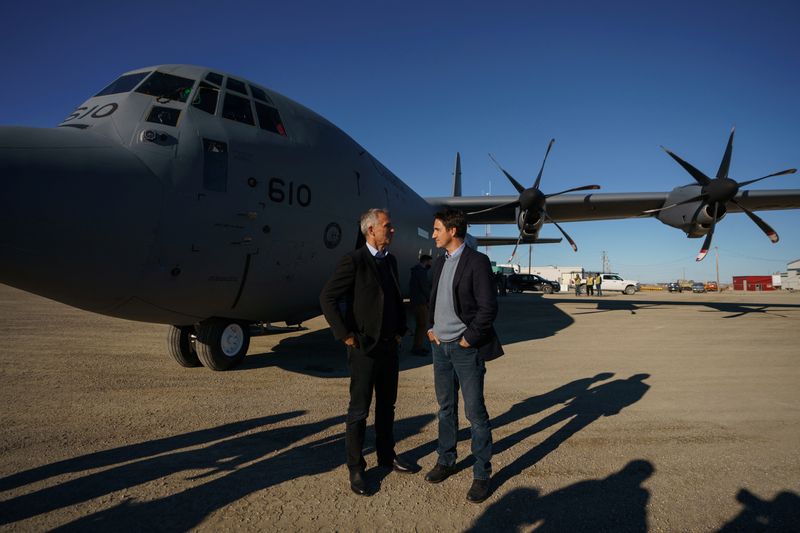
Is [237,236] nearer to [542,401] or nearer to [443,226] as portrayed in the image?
[443,226]

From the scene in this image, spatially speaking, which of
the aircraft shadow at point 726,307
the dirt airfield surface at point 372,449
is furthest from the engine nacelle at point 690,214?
the dirt airfield surface at point 372,449

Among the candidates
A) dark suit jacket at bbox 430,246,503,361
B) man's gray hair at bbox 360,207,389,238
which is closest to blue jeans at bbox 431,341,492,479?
dark suit jacket at bbox 430,246,503,361

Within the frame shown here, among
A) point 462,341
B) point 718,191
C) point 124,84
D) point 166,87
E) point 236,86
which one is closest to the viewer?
point 462,341

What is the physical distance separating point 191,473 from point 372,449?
150 cm

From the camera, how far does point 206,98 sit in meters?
5.52

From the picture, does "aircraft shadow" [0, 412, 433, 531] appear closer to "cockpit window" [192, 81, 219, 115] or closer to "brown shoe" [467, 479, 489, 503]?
"brown shoe" [467, 479, 489, 503]

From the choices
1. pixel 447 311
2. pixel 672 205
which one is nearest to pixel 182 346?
pixel 447 311

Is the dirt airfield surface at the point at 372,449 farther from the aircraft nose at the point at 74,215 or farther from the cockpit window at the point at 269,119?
the cockpit window at the point at 269,119

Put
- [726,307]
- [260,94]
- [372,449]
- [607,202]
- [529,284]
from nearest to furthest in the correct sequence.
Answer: [372,449] → [260,94] → [607,202] → [726,307] → [529,284]

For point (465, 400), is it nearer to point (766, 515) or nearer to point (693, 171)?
point (766, 515)

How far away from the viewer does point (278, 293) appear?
6219mm

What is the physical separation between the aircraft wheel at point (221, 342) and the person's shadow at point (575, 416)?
169 inches

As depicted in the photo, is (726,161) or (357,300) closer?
(357,300)

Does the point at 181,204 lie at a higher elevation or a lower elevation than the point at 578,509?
higher
